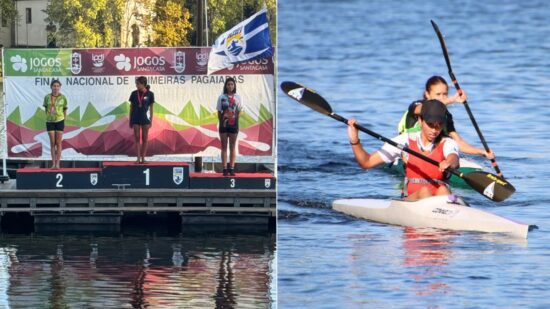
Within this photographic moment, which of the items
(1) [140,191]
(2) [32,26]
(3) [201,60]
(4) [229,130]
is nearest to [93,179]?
(1) [140,191]

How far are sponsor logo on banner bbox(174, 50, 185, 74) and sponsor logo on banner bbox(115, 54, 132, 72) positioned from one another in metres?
0.64

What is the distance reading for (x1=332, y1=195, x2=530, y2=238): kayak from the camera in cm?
1073

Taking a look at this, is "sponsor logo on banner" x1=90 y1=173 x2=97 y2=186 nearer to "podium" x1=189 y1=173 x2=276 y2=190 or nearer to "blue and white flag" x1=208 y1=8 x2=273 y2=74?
"podium" x1=189 y1=173 x2=276 y2=190

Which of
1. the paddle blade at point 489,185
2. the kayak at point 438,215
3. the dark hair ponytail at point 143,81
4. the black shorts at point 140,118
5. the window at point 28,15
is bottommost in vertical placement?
the kayak at point 438,215

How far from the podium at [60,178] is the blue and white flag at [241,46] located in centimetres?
221

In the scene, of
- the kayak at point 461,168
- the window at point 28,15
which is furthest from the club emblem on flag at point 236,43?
the window at point 28,15

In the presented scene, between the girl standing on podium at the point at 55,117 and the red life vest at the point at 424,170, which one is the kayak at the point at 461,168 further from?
the girl standing on podium at the point at 55,117

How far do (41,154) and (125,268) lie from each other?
416 centimetres

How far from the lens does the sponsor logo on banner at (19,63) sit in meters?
23.4

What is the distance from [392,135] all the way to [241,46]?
1002cm

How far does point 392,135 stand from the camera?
13.1 meters

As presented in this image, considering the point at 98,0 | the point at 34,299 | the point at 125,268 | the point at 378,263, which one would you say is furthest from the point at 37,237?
the point at 98,0

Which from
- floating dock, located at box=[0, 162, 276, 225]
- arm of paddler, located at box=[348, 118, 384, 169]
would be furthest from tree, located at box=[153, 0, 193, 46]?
arm of paddler, located at box=[348, 118, 384, 169]

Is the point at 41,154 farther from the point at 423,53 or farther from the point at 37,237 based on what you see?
the point at 423,53
